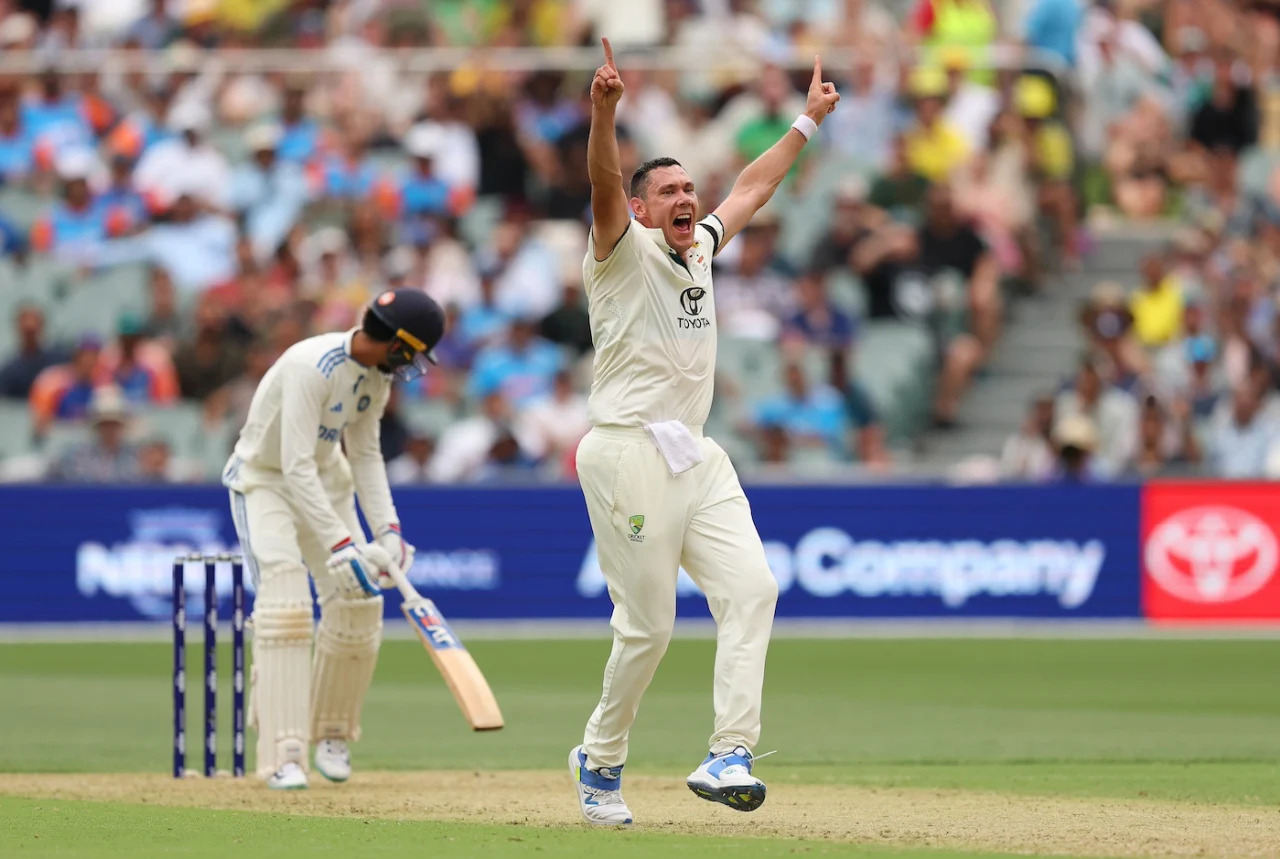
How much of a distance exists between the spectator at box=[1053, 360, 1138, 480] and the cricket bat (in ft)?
30.8

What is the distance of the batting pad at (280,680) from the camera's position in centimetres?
977

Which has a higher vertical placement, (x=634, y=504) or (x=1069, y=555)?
(x=634, y=504)

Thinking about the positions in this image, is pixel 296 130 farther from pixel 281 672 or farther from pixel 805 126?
pixel 805 126

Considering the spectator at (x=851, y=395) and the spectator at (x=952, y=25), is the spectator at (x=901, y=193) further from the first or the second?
the spectator at (x=851, y=395)

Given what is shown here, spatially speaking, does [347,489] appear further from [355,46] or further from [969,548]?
[355,46]

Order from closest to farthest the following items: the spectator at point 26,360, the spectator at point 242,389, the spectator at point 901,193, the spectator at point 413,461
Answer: the spectator at point 413,461, the spectator at point 242,389, the spectator at point 26,360, the spectator at point 901,193

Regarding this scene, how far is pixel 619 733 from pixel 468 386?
1113 cm

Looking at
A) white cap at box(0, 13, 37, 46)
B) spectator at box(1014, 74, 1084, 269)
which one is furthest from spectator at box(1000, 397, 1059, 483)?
white cap at box(0, 13, 37, 46)

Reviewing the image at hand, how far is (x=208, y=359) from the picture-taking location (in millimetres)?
19062

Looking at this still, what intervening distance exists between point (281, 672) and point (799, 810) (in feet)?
8.37

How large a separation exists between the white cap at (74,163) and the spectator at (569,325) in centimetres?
508

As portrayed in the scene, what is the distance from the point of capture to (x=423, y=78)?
2169 cm

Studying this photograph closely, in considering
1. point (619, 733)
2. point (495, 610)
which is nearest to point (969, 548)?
point (495, 610)

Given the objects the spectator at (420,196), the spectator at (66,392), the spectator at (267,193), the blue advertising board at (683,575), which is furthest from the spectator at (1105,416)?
the spectator at (66,392)
